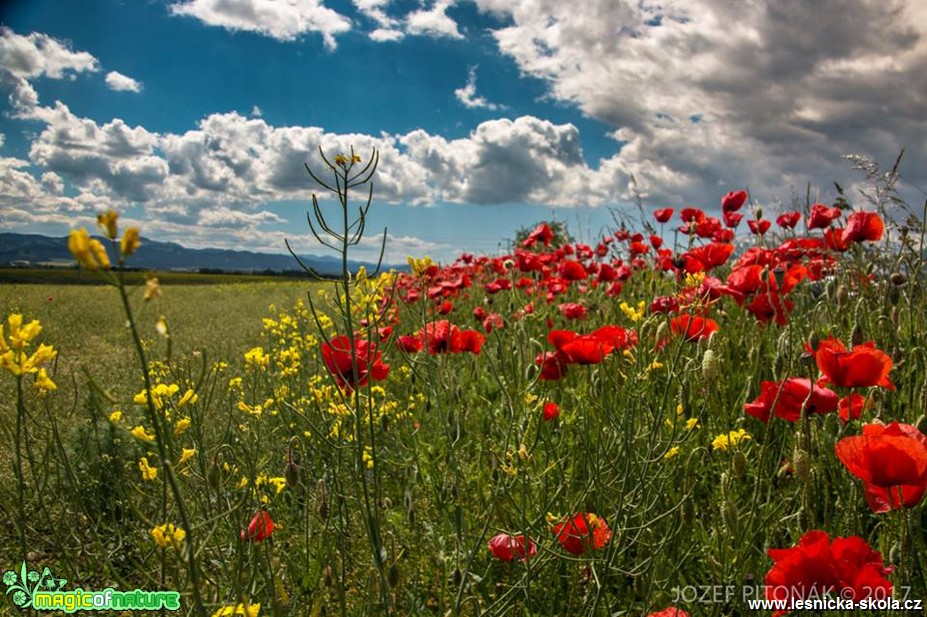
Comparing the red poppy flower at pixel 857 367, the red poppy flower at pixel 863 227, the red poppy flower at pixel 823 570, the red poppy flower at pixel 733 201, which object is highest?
the red poppy flower at pixel 733 201

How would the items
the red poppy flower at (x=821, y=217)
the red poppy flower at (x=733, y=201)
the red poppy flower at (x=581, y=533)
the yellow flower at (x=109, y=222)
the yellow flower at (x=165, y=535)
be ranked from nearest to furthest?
the yellow flower at (x=109, y=222) < the yellow flower at (x=165, y=535) < the red poppy flower at (x=581, y=533) < the red poppy flower at (x=821, y=217) < the red poppy flower at (x=733, y=201)

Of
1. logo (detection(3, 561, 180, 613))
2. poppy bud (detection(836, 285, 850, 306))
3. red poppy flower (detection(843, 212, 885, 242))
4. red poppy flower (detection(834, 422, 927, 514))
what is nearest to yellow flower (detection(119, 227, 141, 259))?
logo (detection(3, 561, 180, 613))

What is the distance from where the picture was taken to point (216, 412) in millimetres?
3857

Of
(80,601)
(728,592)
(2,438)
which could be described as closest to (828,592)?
(728,592)

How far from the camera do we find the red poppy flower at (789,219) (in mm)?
3775

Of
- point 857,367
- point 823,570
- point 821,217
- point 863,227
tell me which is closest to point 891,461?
point 823,570

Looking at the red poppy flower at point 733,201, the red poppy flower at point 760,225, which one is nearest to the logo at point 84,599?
the red poppy flower at point 760,225

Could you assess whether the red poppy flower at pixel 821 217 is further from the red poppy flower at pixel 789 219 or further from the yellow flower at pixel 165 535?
the yellow flower at pixel 165 535

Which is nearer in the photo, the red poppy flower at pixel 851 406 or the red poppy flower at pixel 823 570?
the red poppy flower at pixel 823 570

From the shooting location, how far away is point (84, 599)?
4.58 feet

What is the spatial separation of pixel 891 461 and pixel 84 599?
5.52ft

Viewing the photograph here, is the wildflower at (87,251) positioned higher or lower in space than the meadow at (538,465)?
higher

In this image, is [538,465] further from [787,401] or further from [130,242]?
[130,242]

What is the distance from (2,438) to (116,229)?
3.22 meters
